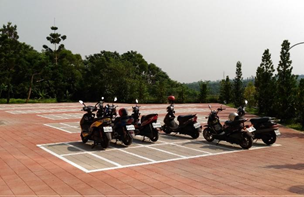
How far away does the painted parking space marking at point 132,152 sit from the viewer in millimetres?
7227

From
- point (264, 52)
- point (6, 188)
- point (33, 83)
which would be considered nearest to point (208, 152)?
point (6, 188)

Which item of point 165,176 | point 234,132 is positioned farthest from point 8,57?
point 165,176

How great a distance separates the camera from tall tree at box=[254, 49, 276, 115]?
2006 centimetres

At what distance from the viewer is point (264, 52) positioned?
2247 centimetres

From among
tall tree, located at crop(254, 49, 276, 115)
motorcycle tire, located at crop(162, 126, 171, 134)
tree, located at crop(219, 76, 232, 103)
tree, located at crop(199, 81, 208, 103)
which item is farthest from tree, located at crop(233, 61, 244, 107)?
motorcycle tire, located at crop(162, 126, 171, 134)

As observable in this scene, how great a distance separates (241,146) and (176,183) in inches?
166

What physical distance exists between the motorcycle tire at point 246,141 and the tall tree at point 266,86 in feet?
37.8

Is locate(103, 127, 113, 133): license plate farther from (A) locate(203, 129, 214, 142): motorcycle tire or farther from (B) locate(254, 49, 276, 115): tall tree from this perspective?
(B) locate(254, 49, 276, 115): tall tree

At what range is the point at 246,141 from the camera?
916 centimetres

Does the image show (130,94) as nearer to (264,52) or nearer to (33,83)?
(33,83)

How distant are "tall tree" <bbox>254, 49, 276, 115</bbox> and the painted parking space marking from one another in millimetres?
10752

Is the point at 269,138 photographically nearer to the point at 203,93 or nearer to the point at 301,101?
the point at 301,101

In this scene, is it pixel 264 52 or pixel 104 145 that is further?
pixel 264 52

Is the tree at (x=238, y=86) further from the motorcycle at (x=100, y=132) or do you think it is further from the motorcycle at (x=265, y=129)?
the motorcycle at (x=100, y=132)
